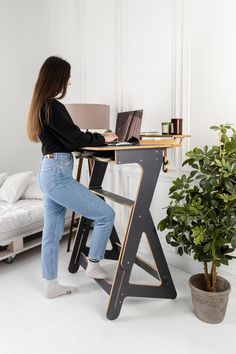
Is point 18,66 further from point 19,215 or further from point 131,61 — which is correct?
point 19,215

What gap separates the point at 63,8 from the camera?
12.1 feet

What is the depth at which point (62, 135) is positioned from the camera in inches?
72.9

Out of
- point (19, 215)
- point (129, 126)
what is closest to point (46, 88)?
point (129, 126)

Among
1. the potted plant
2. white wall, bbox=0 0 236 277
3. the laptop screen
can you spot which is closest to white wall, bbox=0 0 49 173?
white wall, bbox=0 0 236 277

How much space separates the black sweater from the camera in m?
1.83

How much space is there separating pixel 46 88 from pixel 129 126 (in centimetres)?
66

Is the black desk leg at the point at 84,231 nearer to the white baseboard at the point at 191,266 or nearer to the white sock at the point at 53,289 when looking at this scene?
the white sock at the point at 53,289

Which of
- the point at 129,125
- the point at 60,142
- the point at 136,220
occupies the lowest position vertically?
the point at 136,220

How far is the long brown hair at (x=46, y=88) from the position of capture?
1.88 metres

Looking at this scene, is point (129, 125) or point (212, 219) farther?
point (129, 125)

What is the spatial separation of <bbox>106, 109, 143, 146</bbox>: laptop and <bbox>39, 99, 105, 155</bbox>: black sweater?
0.22 metres

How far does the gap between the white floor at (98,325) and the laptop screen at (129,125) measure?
1.17m

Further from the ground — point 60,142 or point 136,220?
point 60,142

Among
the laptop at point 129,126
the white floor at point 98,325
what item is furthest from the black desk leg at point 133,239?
the laptop at point 129,126
